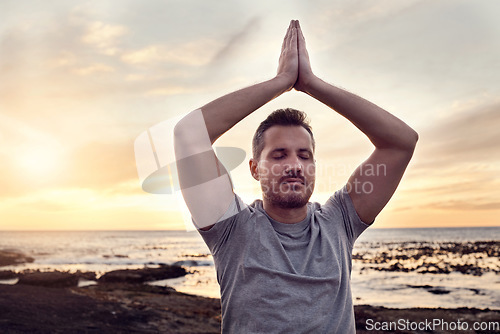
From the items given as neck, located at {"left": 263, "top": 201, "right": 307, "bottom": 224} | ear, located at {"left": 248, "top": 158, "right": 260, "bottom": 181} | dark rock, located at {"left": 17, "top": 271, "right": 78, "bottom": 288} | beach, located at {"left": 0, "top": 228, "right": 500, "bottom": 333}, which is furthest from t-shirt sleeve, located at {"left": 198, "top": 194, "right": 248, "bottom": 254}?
dark rock, located at {"left": 17, "top": 271, "right": 78, "bottom": 288}

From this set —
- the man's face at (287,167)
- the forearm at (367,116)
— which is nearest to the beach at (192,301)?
the man's face at (287,167)

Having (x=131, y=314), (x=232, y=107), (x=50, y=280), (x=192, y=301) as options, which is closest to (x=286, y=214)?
(x=232, y=107)

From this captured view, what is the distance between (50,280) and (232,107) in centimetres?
2207

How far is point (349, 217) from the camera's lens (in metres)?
2.39

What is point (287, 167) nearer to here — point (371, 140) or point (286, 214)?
point (286, 214)

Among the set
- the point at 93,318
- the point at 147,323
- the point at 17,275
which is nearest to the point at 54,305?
the point at 93,318

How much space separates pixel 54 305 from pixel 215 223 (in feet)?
35.1

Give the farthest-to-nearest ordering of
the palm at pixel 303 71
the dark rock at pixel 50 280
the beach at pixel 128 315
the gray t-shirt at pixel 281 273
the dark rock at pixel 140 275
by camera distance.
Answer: the dark rock at pixel 140 275, the dark rock at pixel 50 280, the beach at pixel 128 315, the palm at pixel 303 71, the gray t-shirt at pixel 281 273

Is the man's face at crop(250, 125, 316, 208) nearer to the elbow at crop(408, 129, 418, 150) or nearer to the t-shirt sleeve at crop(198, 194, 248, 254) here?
the t-shirt sleeve at crop(198, 194, 248, 254)

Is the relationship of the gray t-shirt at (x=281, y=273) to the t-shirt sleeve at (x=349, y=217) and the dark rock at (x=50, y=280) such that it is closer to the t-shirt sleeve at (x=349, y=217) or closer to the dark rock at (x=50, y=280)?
the t-shirt sleeve at (x=349, y=217)

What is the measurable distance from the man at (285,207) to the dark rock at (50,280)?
2065 cm

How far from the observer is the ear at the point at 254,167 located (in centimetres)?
248

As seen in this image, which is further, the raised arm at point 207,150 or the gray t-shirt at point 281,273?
the raised arm at point 207,150

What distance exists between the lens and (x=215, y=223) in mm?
2143
